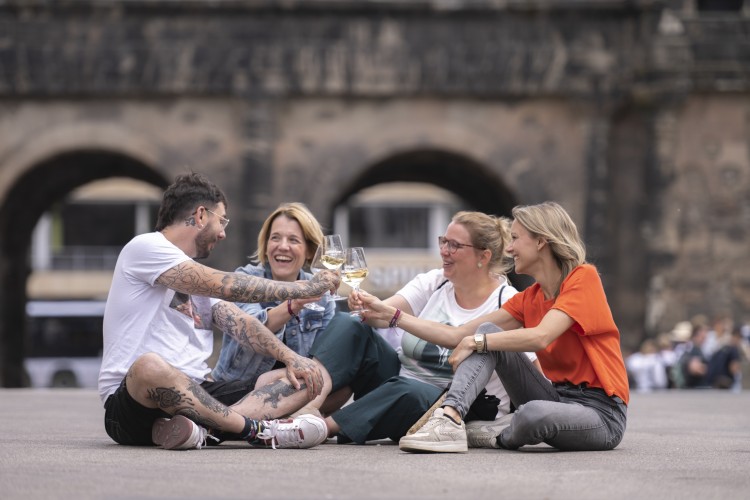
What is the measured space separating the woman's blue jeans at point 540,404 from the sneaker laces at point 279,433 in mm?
863

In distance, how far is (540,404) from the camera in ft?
24.3

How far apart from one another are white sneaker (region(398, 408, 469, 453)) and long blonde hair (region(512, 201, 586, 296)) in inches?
37.8

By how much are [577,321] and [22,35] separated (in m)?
16.7

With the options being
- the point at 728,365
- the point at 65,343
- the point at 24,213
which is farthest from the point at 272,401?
the point at 65,343

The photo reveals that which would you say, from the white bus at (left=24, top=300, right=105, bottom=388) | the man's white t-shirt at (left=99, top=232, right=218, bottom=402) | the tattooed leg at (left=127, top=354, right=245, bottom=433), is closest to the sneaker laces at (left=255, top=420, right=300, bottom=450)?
the tattooed leg at (left=127, top=354, right=245, bottom=433)

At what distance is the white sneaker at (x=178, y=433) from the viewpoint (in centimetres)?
738

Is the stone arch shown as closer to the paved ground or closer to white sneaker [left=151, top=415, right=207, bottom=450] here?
the paved ground

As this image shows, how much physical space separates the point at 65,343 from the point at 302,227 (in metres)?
32.3

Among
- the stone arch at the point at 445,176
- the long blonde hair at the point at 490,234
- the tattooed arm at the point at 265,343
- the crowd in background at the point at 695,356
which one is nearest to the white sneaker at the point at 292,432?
the tattooed arm at the point at 265,343

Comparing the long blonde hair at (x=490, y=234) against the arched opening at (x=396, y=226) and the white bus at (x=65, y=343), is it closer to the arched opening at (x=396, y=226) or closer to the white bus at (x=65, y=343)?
the white bus at (x=65, y=343)

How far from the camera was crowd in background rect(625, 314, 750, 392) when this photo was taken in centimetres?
2153

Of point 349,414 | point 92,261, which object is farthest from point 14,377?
point 92,261

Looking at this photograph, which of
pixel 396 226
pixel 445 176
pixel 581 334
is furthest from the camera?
pixel 396 226

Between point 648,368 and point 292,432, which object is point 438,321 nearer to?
point 292,432
